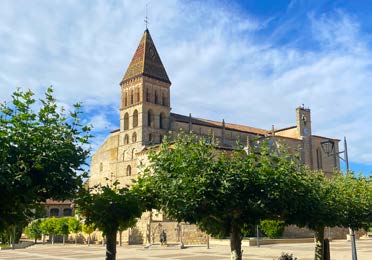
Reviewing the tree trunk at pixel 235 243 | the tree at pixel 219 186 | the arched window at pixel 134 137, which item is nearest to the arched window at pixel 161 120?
the arched window at pixel 134 137

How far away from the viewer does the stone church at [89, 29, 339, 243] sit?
6356 cm

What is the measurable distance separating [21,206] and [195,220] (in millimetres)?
5140

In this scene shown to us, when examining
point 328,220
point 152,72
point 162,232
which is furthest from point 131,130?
point 328,220

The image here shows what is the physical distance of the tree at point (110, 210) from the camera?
36.6 feet

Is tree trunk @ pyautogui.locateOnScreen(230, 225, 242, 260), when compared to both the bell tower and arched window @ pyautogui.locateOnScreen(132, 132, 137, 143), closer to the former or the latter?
the bell tower

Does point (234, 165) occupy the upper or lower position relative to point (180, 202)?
upper

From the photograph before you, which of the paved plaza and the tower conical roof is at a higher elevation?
the tower conical roof

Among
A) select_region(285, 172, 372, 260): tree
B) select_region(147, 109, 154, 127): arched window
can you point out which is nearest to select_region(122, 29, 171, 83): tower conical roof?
select_region(147, 109, 154, 127): arched window

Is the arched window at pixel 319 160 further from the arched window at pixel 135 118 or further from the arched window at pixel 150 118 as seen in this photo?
the arched window at pixel 135 118

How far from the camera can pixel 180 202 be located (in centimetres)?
1152

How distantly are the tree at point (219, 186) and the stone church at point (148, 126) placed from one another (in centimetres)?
4616

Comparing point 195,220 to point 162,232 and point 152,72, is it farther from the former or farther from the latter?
point 152,72

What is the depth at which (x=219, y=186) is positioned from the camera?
38.7 ft

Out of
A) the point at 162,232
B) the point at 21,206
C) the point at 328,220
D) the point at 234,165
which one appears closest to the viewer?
the point at 21,206
